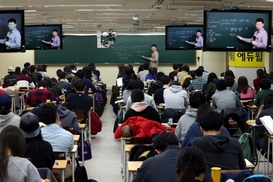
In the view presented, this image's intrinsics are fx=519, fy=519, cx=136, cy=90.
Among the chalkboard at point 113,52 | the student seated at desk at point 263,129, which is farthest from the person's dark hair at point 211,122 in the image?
the chalkboard at point 113,52

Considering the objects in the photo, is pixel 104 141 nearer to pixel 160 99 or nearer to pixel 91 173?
pixel 160 99

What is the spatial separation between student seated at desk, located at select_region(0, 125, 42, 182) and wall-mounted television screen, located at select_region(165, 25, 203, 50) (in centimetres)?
1140

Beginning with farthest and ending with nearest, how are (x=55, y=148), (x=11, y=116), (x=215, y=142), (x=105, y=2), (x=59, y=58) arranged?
(x=59, y=58) → (x=105, y=2) → (x=11, y=116) → (x=55, y=148) → (x=215, y=142)

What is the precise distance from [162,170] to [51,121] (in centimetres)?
224

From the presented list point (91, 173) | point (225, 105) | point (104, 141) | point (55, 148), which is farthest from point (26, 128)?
point (104, 141)

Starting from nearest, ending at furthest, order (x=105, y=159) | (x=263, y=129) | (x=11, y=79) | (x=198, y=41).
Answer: (x=263, y=129) → (x=105, y=159) → (x=11, y=79) → (x=198, y=41)

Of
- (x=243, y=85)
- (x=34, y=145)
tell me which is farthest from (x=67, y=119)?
(x=243, y=85)

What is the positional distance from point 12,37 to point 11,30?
0.13 meters

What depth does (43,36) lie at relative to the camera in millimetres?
14430

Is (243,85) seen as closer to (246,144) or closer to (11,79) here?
(246,144)

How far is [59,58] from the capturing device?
79.8 ft

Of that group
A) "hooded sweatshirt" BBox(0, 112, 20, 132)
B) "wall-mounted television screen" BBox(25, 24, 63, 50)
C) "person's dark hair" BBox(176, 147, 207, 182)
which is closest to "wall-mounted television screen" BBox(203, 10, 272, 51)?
"hooded sweatshirt" BBox(0, 112, 20, 132)

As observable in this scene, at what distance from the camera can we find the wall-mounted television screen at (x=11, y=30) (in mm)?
9844

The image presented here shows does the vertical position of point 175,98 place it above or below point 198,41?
below
